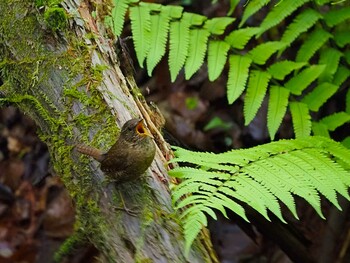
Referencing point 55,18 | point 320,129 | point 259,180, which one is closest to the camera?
point 259,180

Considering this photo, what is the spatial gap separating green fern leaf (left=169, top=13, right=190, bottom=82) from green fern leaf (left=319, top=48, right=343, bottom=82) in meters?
0.70

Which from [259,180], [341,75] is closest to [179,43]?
[341,75]

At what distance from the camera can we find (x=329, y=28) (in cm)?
302

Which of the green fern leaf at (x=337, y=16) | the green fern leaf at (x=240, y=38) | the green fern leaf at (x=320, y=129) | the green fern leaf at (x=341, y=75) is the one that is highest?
the green fern leaf at (x=337, y=16)

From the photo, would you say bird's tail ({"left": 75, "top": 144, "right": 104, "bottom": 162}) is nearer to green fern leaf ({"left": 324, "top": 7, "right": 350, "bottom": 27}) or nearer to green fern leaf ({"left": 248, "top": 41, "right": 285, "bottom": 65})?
green fern leaf ({"left": 248, "top": 41, "right": 285, "bottom": 65})

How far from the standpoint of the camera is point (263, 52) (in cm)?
281

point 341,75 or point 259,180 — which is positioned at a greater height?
point 341,75

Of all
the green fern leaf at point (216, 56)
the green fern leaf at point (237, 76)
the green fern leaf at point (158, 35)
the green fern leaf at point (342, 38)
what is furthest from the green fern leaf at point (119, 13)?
the green fern leaf at point (342, 38)

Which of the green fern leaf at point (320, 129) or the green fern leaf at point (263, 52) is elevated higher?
the green fern leaf at point (263, 52)

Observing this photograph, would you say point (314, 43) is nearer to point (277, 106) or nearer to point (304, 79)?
point (304, 79)

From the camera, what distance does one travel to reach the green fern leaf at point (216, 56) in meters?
2.71

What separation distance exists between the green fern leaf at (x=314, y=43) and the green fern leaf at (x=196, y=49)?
0.52 meters

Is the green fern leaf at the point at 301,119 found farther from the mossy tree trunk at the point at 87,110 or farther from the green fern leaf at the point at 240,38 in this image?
the mossy tree trunk at the point at 87,110

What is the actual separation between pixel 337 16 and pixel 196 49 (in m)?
0.73
